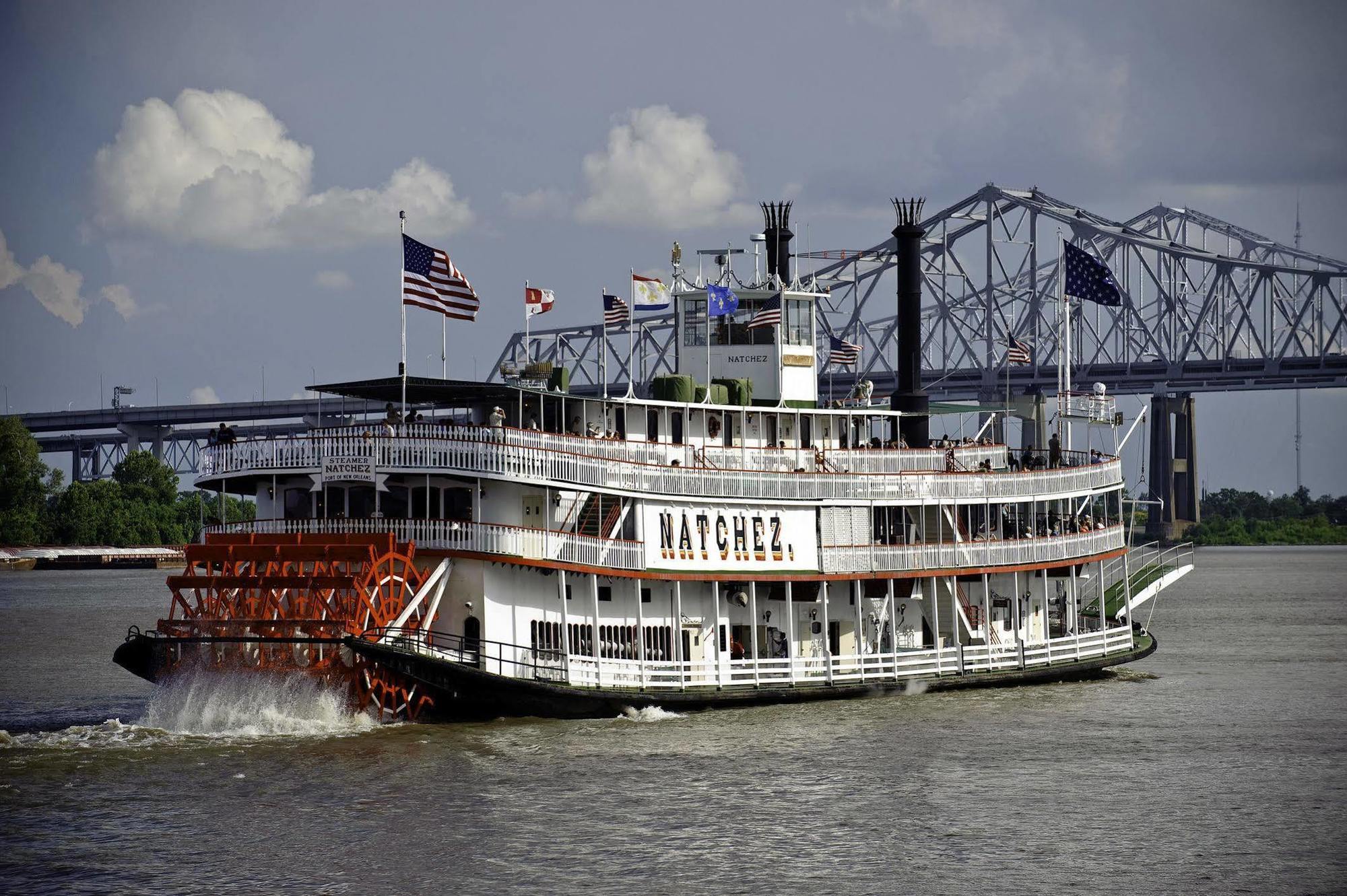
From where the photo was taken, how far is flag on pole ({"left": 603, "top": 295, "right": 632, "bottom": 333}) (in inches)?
1537

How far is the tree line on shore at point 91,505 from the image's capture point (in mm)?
122375

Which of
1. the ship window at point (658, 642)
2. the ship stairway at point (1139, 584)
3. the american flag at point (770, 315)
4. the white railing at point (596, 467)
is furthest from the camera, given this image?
the ship stairway at point (1139, 584)

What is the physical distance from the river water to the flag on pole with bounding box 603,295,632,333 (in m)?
10.2

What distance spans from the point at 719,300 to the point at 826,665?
29.2 ft

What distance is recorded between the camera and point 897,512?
3625 centimetres

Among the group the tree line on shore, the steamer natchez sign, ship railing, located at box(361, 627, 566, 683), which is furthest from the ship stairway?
the tree line on shore

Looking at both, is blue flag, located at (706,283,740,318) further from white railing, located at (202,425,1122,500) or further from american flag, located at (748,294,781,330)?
white railing, located at (202,425,1122,500)

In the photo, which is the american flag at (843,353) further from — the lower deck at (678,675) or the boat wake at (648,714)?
the boat wake at (648,714)

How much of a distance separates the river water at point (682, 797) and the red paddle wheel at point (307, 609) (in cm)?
57

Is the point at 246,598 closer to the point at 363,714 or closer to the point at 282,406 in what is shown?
the point at 363,714

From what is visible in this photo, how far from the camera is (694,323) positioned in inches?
1548

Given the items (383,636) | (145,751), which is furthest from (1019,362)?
(145,751)

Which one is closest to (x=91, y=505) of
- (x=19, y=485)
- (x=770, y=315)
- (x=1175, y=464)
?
(x=19, y=485)

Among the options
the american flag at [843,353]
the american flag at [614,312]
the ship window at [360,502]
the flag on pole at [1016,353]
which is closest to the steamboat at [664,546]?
the ship window at [360,502]
